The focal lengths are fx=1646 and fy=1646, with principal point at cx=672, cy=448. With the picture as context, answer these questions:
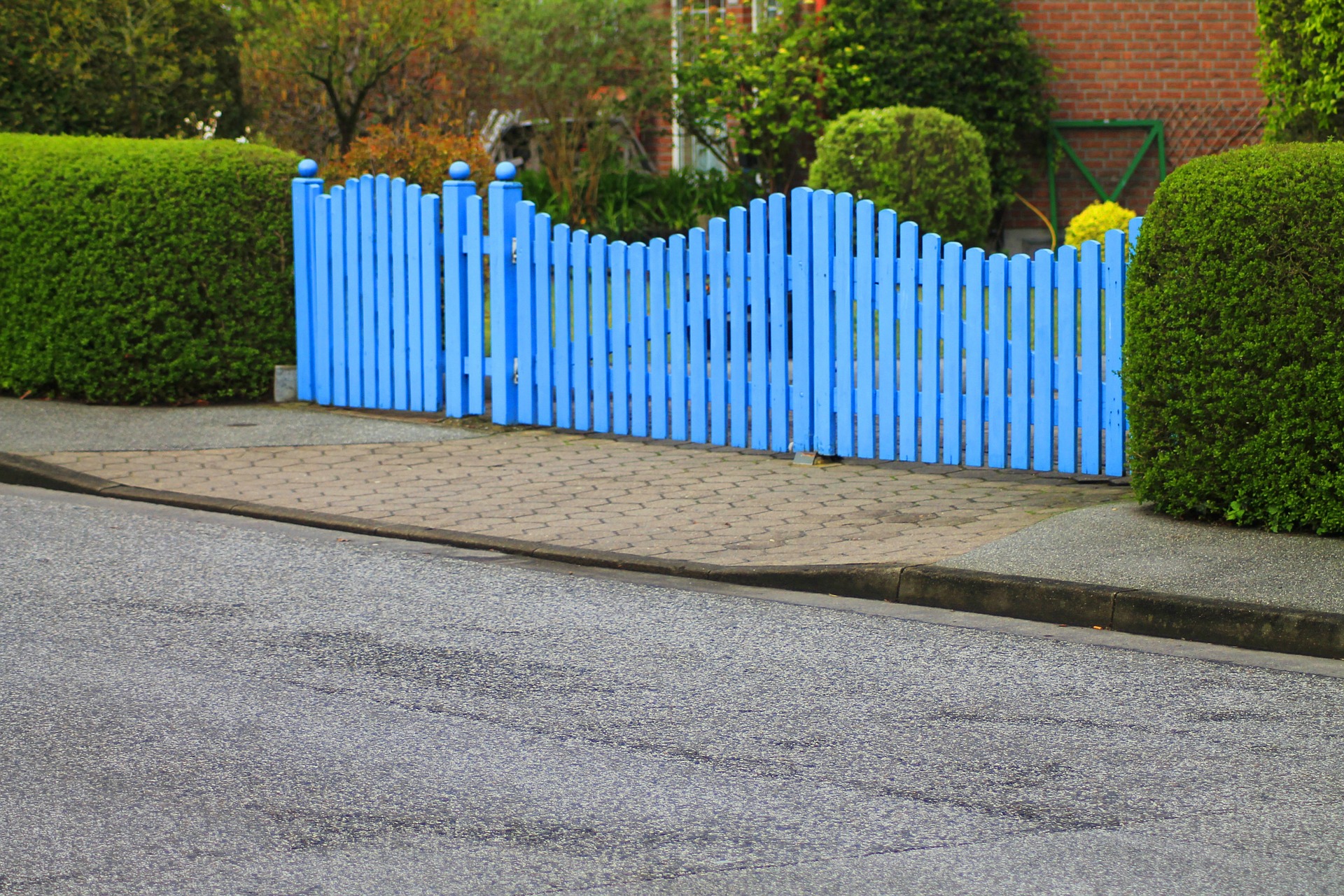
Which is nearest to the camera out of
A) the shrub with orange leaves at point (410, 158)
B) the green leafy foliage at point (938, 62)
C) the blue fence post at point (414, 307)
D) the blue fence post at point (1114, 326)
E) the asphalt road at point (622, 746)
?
the asphalt road at point (622, 746)

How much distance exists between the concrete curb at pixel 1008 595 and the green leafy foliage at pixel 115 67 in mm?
6599

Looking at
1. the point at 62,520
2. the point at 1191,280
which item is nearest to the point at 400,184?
the point at 62,520

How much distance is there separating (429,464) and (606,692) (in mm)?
3876

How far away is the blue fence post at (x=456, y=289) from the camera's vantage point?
31.0ft

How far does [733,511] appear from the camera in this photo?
7309mm

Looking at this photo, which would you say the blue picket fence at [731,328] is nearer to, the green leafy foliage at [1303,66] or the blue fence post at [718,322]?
the blue fence post at [718,322]

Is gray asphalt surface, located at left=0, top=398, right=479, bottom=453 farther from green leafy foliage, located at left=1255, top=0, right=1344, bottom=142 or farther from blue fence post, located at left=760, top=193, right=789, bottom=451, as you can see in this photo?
green leafy foliage, located at left=1255, top=0, right=1344, bottom=142

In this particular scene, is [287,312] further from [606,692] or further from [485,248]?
[606,692]

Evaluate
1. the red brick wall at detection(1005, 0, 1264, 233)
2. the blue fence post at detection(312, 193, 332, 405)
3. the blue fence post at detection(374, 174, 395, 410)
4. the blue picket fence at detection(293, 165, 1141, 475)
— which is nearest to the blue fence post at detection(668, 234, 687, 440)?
the blue picket fence at detection(293, 165, 1141, 475)

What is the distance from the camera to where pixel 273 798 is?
3994 millimetres

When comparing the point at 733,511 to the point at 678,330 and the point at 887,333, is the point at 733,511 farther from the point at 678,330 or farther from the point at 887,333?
the point at 678,330

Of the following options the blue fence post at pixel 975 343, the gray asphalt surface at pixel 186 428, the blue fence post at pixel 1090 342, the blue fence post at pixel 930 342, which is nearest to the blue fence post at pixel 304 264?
the gray asphalt surface at pixel 186 428

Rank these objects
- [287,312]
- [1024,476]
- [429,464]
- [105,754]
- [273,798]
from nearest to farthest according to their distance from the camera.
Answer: [273,798] → [105,754] → [1024,476] → [429,464] → [287,312]

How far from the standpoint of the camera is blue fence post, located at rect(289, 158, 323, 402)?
33.7ft
